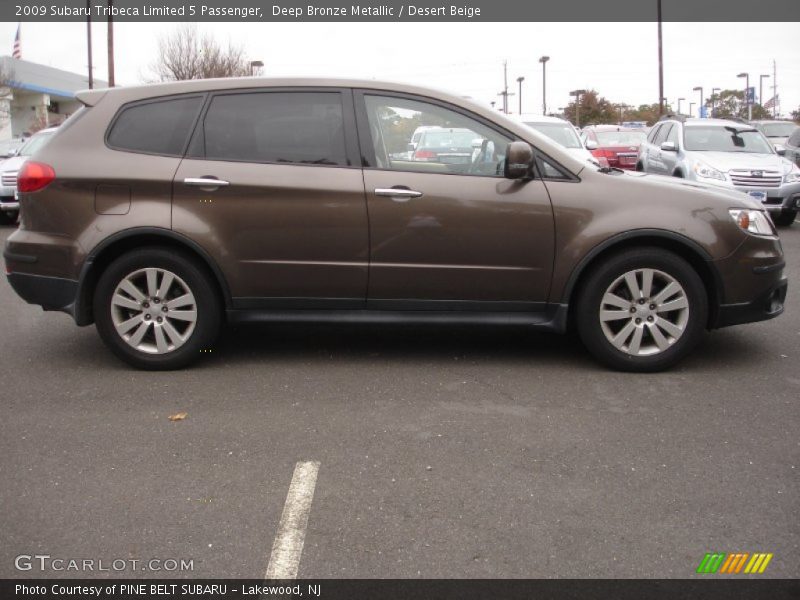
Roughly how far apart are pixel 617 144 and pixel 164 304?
1935 cm

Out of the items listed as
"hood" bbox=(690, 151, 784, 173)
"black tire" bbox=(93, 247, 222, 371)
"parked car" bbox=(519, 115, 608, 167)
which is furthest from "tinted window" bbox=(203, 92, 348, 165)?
"parked car" bbox=(519, 115, 608, 167)

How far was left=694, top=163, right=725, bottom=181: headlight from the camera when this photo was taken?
480 inches

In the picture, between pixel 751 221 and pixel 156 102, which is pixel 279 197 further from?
pixel 751 221

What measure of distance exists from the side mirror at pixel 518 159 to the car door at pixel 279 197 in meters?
0.94

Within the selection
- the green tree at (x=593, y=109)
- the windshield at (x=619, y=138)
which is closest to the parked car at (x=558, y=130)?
the windshield at (x=619, y=138)

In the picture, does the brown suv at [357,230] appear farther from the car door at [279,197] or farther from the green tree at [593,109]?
the green tree at [593,109]

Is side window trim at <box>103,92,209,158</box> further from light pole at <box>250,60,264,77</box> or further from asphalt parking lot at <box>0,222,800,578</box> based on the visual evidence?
light pole at <box>250,60,264,77</box>

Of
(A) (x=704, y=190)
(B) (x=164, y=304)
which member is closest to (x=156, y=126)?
(B) (x=164, y=304)

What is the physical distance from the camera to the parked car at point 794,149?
16.8 metres

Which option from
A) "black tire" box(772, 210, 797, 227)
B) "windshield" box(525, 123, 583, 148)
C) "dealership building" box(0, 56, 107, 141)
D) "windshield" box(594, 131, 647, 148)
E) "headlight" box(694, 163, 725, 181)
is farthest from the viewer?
"dealership building" box(0, 56, 107, 141)

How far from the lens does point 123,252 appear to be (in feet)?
17.5

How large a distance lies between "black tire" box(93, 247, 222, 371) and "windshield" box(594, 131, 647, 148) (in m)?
19.0
